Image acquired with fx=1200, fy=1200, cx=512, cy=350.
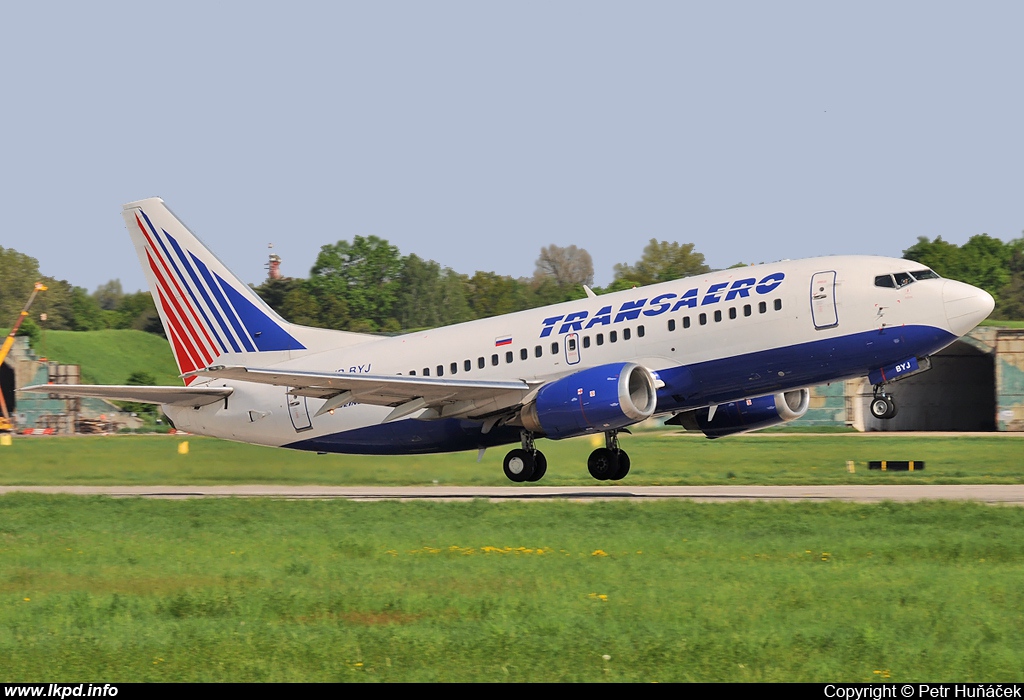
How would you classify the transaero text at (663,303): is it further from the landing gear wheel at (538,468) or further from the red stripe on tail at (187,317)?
the red stripe on tail at (187,317)

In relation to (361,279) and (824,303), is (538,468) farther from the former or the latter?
(361,279)

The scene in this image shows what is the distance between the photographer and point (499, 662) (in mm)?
11258

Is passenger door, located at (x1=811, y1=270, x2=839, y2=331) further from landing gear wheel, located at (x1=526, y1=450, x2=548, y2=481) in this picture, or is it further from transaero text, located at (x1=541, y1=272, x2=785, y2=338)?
landing gear wheel, located at (x1=526, y1=450, x2=548, y2=481)

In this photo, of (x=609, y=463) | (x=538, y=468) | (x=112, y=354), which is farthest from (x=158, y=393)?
(x=112, y=354)

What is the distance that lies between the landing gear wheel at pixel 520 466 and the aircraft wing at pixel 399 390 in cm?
154

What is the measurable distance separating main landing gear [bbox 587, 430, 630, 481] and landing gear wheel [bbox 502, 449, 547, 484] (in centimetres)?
209

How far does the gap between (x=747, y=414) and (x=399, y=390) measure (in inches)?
368

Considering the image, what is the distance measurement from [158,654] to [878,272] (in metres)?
19.9

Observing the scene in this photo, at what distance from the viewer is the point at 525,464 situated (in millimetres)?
30875

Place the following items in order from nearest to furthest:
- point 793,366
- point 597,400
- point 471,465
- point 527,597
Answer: point 527,597 → point 597,400 → point 793,366 → point 471,465

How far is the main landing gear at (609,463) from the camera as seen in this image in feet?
106

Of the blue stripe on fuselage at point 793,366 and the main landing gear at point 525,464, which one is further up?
the blue stripe on fuselage at point 793,366

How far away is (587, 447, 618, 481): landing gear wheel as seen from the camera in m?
32.2

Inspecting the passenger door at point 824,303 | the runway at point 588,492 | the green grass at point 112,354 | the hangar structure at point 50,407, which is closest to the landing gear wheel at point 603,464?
the runway at point 588,492
